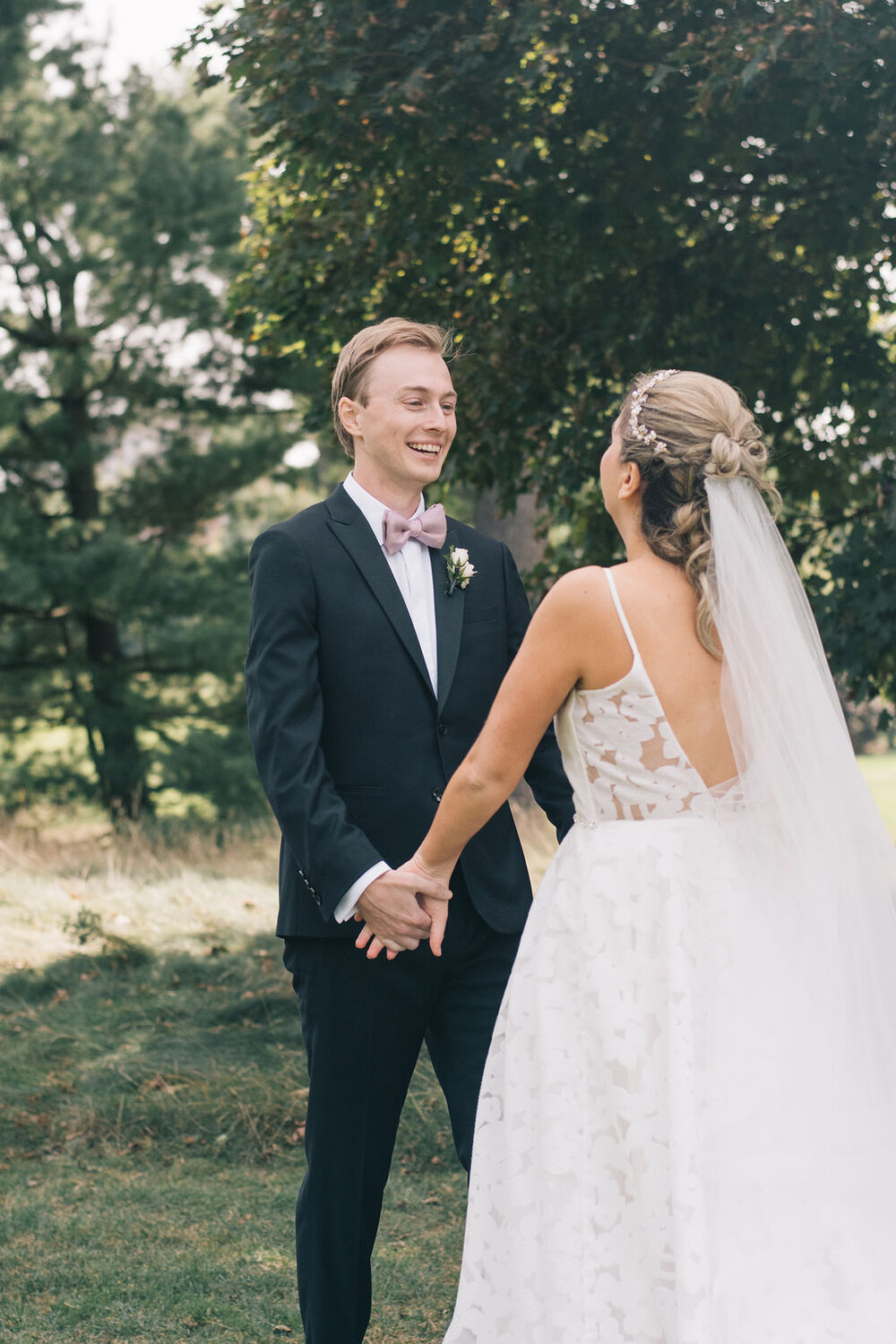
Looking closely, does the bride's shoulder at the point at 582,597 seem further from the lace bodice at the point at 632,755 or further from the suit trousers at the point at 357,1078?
the suit trousers at the point at 357,1078

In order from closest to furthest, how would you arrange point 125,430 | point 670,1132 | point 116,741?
point 670,1132, point 116,741, point 125,430

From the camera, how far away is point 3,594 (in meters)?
12.5

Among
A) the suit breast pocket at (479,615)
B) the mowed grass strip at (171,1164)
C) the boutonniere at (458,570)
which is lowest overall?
the mowed grass strip at (171,1164)

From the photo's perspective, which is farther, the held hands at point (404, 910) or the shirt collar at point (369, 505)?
the shirt collar at point (369, 505)

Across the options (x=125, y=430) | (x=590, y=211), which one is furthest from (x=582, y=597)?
(x=125, y=430)

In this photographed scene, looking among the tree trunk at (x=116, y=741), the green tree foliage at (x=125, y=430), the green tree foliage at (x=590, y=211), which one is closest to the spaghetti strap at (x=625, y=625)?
the green tree foliage at (x=590, y=211)

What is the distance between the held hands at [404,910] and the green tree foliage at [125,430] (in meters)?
10.5

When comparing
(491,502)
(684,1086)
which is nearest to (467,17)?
(684,1086)

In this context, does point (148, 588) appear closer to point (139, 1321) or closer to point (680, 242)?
point (680, 242)

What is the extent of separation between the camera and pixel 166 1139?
5035 millimetres

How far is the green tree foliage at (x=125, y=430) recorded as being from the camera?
507 inches

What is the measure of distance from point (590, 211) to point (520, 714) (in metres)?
4.05

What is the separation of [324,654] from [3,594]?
34.4 feet

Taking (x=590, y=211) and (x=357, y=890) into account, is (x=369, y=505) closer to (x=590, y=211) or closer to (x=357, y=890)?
(x=357, y=890)
